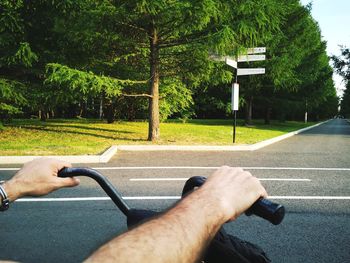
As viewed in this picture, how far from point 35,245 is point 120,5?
11.0 metres

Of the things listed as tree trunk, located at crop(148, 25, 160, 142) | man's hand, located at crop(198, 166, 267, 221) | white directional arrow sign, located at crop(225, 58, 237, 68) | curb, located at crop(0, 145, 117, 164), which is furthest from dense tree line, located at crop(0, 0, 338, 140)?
man's hand, located at crop(198, 166, 267, 221)

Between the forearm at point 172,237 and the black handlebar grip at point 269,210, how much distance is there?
165 mm

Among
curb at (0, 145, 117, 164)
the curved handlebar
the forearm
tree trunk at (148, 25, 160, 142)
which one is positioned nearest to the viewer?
the forearm

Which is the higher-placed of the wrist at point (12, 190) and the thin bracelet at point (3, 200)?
the wrist at point (12, 190)

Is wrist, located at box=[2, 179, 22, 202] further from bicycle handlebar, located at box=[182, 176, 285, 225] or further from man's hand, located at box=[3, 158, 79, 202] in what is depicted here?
bicycle handlebar, located at box=[182, 176, 285, 225]

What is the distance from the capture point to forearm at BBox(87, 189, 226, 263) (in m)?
0.87

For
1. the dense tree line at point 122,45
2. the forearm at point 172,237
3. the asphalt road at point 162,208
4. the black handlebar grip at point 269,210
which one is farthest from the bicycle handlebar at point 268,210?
the dense tree line at point 122,45

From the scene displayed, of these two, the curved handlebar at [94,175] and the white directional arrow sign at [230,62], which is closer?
the curved handlebar at [94,175]

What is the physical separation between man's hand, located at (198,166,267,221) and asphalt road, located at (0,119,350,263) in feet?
4.99

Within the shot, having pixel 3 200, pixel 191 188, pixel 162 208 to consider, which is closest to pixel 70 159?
pixel 162 208

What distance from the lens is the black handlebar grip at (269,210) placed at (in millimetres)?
1138

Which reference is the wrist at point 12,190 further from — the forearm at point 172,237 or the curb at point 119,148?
the curb at point 119,148

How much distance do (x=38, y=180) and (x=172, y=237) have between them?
3.12 ft

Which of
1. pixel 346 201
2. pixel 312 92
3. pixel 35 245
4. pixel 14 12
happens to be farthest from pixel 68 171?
pixel 312 92
